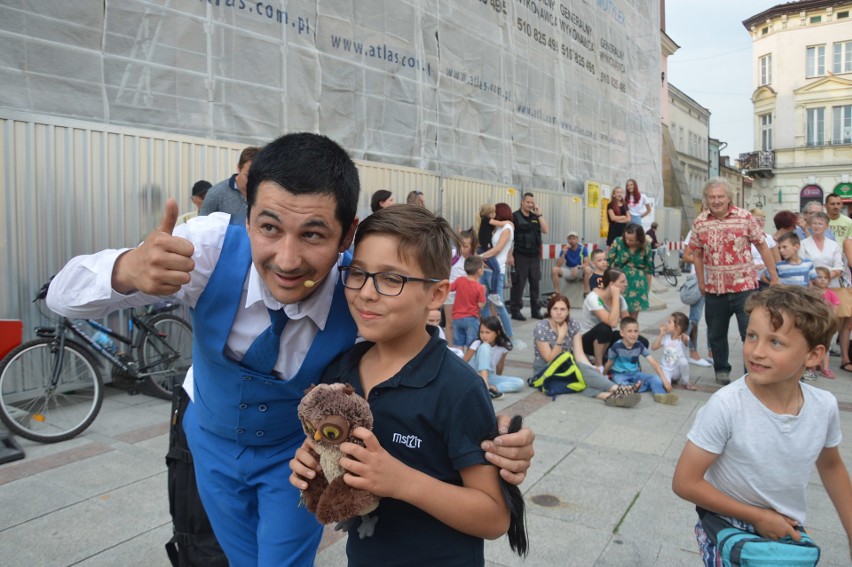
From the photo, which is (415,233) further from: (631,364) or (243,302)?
(631,364)

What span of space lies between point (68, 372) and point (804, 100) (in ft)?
162

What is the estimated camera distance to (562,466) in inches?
163

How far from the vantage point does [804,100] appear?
43.4 m

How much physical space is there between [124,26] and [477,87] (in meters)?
6.81

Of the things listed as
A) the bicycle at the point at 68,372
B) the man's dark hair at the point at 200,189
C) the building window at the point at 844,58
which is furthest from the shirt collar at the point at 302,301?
the building window at the point at 844,58

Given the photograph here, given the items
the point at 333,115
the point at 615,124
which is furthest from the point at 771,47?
the point at 333,115

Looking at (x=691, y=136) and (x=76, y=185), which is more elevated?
(x=691, y=136)

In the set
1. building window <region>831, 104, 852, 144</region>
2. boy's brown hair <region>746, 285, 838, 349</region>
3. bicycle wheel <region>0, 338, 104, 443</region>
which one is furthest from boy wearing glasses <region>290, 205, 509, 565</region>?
building window <region>831, 104, 852, 144</region>

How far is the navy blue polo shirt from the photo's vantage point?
57.5 inches

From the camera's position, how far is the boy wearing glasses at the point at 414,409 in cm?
142

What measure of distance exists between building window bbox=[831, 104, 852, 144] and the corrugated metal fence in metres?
46.3

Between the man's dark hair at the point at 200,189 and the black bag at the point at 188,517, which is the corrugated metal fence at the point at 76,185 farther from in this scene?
the black bag at the point at 188,517

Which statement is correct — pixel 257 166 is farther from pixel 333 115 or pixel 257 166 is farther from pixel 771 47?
pixel 771 47

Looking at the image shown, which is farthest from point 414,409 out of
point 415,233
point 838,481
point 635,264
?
point 635,264
